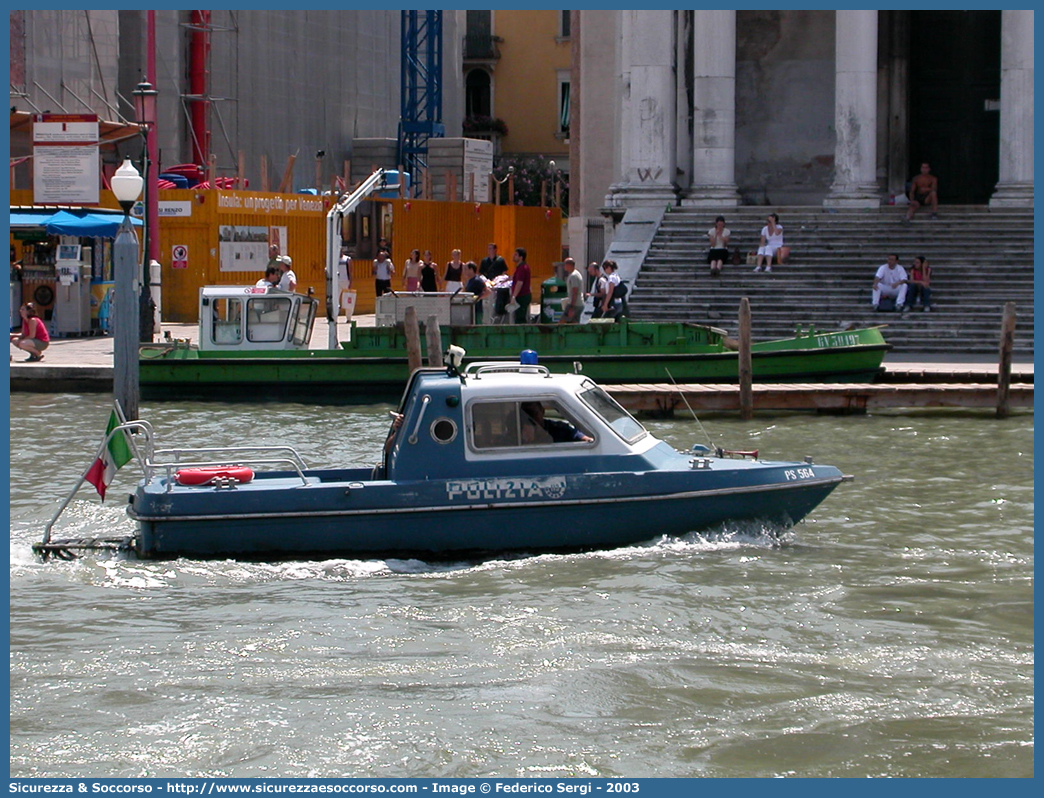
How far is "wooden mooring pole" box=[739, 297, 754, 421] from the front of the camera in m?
20.8

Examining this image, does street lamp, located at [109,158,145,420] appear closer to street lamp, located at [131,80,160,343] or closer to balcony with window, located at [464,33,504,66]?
street lamp, located at [131,80,160,343]

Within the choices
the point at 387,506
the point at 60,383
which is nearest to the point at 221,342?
the point at 60,383

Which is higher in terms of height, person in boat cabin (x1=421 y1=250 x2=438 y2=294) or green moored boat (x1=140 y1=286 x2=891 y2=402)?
person in boat cabin (x1=421 y1=250 x2=438 y2=294)

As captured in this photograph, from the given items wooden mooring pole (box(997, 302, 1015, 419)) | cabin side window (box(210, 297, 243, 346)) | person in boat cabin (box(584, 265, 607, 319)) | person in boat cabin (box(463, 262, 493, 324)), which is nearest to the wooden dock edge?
wooden mooring pole (box(997, 302, 1015, 419))

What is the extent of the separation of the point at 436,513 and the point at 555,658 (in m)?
2.54

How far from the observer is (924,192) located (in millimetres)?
30688

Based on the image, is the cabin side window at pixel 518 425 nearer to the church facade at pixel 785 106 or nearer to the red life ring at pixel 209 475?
the red life ring at pixel 209 475

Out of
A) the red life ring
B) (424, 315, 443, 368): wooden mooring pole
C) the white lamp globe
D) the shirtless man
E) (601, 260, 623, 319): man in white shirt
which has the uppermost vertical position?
the shirtless man

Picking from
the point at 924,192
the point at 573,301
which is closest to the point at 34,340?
the point at 573,301

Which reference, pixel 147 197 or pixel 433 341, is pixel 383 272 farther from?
pixel 433 341

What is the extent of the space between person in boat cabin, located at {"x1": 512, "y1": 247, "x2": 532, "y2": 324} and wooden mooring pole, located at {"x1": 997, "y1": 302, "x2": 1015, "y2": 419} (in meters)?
8.29

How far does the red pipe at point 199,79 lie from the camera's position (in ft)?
144

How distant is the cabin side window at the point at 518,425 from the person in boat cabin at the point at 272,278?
11.8 metres
